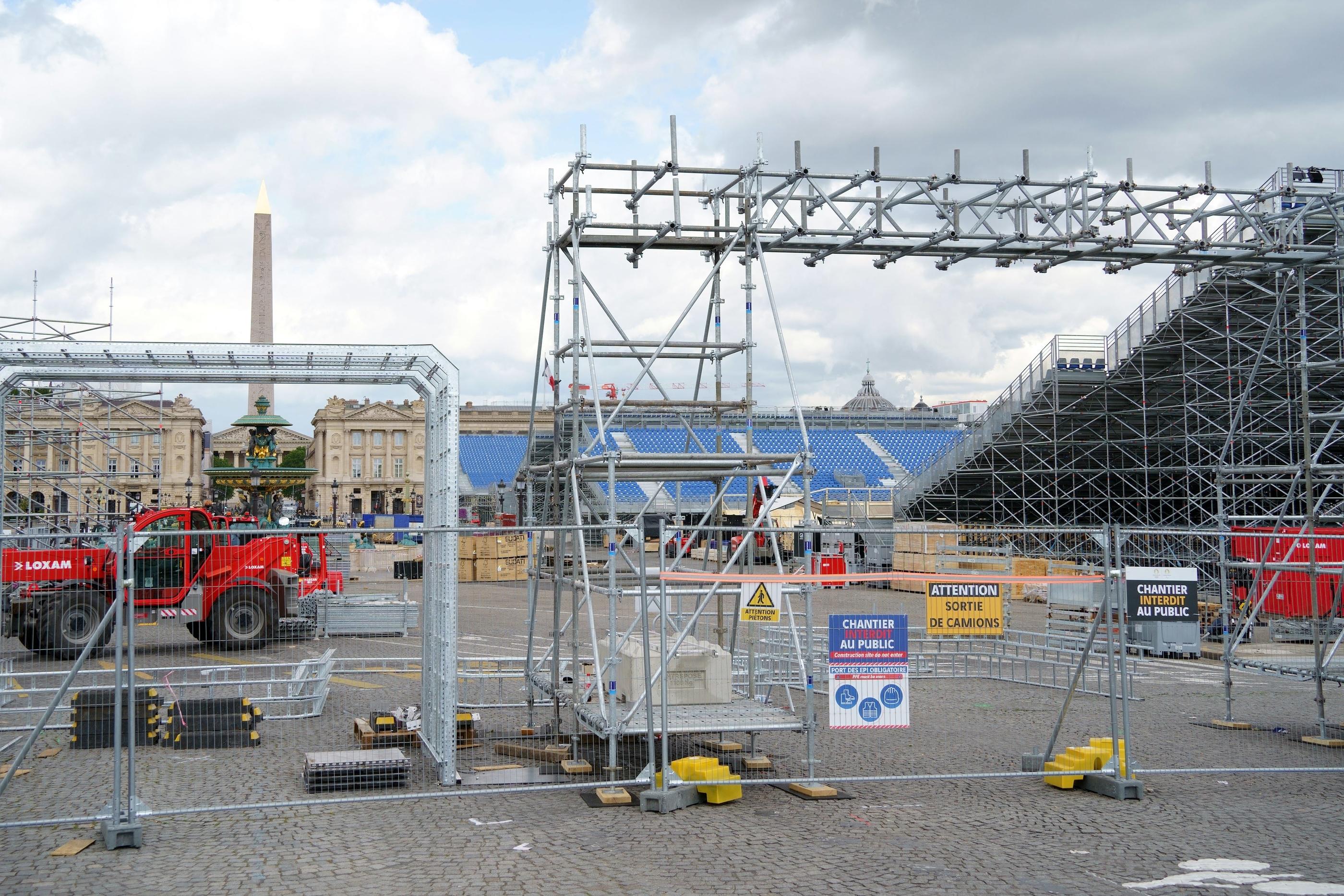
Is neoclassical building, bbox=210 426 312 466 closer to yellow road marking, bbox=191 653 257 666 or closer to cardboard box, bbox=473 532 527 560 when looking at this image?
cardboard box, bbox=473 532 527 560

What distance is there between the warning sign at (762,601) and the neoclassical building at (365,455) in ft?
327

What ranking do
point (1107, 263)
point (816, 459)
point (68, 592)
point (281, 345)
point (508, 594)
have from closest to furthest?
point (281, 345), point (68, 592), point (1107, 263), point (508, 594), point (816, 459)

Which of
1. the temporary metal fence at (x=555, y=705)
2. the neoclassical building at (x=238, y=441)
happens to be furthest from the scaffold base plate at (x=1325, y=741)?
the neoclassical building at (x=238, y=441)

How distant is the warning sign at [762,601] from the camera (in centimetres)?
968

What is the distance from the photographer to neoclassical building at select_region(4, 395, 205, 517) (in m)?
29.5

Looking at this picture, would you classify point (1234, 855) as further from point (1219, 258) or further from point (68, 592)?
point (68, 592)

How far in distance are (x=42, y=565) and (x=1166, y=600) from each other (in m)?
17.2

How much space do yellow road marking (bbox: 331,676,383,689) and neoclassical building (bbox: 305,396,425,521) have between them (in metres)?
91.7

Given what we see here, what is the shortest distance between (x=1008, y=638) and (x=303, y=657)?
39.1 ft

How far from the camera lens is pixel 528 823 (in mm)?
8641

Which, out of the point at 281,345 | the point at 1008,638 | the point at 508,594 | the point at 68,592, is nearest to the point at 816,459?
the point at 508,594

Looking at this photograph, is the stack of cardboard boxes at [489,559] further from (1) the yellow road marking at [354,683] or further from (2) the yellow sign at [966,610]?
(2) the yellow sign at [966,610]

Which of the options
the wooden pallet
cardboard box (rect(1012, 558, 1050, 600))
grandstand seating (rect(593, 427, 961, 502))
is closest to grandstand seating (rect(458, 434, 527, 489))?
grandstand seating (rect(593, 427, 961, 502))

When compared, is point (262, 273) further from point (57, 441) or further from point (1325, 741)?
point (1325, 741)
